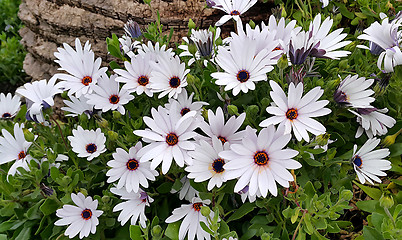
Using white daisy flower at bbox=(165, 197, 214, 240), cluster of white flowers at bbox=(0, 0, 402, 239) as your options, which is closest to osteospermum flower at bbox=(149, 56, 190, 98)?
cluster of white flowers at bbox=(0, 0, 402, 239)

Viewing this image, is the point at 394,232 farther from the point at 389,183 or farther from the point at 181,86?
the point at 181,86

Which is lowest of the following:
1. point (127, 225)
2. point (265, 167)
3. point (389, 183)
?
point (127, 225)

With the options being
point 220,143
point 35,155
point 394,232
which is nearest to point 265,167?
point 220,143

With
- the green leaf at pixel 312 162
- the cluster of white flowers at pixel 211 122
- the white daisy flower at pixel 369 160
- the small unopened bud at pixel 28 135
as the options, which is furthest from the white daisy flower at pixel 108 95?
the white daisy flower at pixel 369 160

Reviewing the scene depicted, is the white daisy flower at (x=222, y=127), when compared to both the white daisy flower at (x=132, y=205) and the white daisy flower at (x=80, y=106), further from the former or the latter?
the white daisy flower at (x=80, y=106)

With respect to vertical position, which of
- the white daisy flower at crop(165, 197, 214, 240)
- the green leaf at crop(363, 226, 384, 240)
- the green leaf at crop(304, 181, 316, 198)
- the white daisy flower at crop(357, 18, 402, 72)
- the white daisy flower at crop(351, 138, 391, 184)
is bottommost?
the white daisy flower at crop(165, 197, 214, 240)

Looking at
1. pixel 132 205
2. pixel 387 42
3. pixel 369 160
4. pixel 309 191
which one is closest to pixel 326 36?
pixel 387 42

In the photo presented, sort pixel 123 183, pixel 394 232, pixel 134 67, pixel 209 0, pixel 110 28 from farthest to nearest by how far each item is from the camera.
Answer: pixel 110 28 < pixel 209 0 < pixel 134 67 < pixel 123 183 < pixel 394 232

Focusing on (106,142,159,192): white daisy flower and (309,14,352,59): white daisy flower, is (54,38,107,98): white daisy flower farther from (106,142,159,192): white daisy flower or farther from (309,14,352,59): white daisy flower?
(309,14,352,59): white daisy flower
